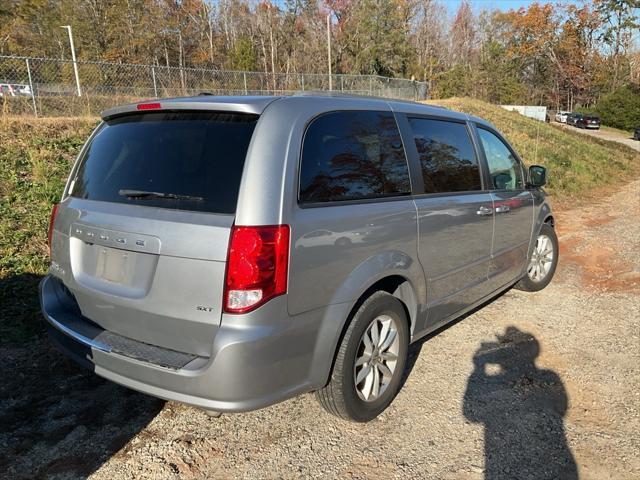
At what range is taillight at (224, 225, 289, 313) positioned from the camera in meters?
2.14

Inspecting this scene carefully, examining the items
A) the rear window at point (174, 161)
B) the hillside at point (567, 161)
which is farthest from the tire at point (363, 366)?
the hillside at point (567, 161)

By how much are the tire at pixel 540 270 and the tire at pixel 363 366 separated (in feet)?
8.33

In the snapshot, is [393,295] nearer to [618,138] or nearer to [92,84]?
[92,84]

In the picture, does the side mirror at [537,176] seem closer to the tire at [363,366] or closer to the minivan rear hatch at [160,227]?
the tire at [363,366]

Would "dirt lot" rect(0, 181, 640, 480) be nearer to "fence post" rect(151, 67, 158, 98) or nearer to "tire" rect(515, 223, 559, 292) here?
"tire" rect(515, 223, 559, 292)

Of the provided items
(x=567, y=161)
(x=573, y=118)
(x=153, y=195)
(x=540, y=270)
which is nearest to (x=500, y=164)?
(x=540, y=270)

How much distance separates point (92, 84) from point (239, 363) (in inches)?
505

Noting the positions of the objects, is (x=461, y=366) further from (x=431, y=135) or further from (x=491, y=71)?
(x=491, y=71)

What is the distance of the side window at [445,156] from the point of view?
327cm

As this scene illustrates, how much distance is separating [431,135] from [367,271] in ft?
4.27

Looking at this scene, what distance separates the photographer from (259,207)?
2.18 m

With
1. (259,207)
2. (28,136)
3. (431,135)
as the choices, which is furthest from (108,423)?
(28,136)

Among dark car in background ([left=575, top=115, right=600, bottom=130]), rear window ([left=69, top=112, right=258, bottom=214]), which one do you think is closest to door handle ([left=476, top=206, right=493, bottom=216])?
rear window ([left=69, top=112, right=258, bottom=214])

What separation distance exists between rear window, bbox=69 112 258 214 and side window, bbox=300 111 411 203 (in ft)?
1.15
